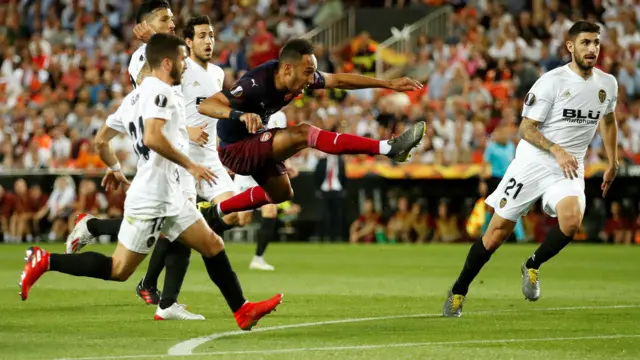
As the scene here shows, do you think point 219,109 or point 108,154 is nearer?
point 108,154

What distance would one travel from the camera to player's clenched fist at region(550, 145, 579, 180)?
10.1m

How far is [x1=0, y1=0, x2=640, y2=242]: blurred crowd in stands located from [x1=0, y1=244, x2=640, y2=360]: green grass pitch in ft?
22.6

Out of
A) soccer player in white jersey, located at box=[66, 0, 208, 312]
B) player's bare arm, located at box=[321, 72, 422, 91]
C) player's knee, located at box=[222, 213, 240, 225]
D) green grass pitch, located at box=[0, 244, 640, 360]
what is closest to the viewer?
green grass pitch, located at box=[0, 244, 640, 360]

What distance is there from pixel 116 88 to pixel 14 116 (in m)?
2.38

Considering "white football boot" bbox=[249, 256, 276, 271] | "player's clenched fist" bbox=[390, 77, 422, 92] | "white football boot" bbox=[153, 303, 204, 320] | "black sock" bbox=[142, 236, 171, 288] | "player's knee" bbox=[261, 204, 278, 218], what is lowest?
"white football boot" bbox=[249, 256, 276, 271]

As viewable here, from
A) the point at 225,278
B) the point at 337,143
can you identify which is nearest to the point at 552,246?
the point at 337,143

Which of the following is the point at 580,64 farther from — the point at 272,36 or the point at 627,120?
the point at 272,36

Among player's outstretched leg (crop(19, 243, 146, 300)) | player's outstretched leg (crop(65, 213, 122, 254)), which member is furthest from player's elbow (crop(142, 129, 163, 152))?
player's outstretched leg (crop(65, 213, 122, 254))

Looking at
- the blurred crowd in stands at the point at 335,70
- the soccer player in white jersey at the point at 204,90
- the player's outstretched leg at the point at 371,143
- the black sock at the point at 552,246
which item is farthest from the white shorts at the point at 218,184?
the blurred crowd in stands at the point at 335,70

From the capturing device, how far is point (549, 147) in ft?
33.6

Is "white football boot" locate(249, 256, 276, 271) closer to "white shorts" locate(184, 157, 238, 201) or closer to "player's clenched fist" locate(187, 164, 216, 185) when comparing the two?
"white shorts" locate(184, 157, 238, 201)

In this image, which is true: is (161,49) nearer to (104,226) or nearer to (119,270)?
(119,270)

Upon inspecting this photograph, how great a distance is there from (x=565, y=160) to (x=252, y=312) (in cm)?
307

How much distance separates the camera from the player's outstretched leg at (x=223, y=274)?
28.6ft
